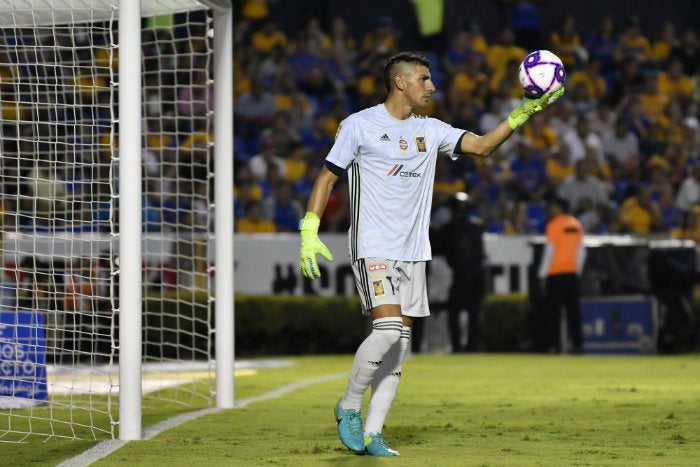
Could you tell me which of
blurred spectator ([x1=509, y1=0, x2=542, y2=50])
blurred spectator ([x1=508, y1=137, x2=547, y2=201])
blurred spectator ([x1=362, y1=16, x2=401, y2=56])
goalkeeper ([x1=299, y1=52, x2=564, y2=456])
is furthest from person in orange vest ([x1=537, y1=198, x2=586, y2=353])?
goalkeeper ([x1=299, y1=52, x2=564, y2=456])

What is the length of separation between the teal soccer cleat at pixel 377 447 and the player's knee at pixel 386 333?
461 millimetres

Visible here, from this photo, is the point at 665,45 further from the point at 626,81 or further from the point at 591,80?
the point at 591,80

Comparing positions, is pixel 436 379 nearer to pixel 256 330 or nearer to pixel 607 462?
pixel 256 330

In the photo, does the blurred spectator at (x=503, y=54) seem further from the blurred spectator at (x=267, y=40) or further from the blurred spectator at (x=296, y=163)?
the blurred spectator at (x=296, y=163)

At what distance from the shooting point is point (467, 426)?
8.76m

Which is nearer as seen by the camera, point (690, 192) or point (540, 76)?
point (540, 76)

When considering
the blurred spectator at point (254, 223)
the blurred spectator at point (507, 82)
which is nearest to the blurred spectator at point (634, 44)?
the blurred spectator at point (507, 82)

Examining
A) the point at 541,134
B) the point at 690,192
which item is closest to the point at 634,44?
the point at 541,134

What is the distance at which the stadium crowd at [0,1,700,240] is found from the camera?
1906 centimetres

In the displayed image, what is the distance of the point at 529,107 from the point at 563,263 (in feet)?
33.0

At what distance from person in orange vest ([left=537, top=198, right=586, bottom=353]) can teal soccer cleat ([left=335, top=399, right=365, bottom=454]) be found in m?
10.1

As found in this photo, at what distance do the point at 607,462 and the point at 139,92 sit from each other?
3.49m

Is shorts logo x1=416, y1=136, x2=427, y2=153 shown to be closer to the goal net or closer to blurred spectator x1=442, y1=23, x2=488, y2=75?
the goal net

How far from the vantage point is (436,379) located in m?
13.3
